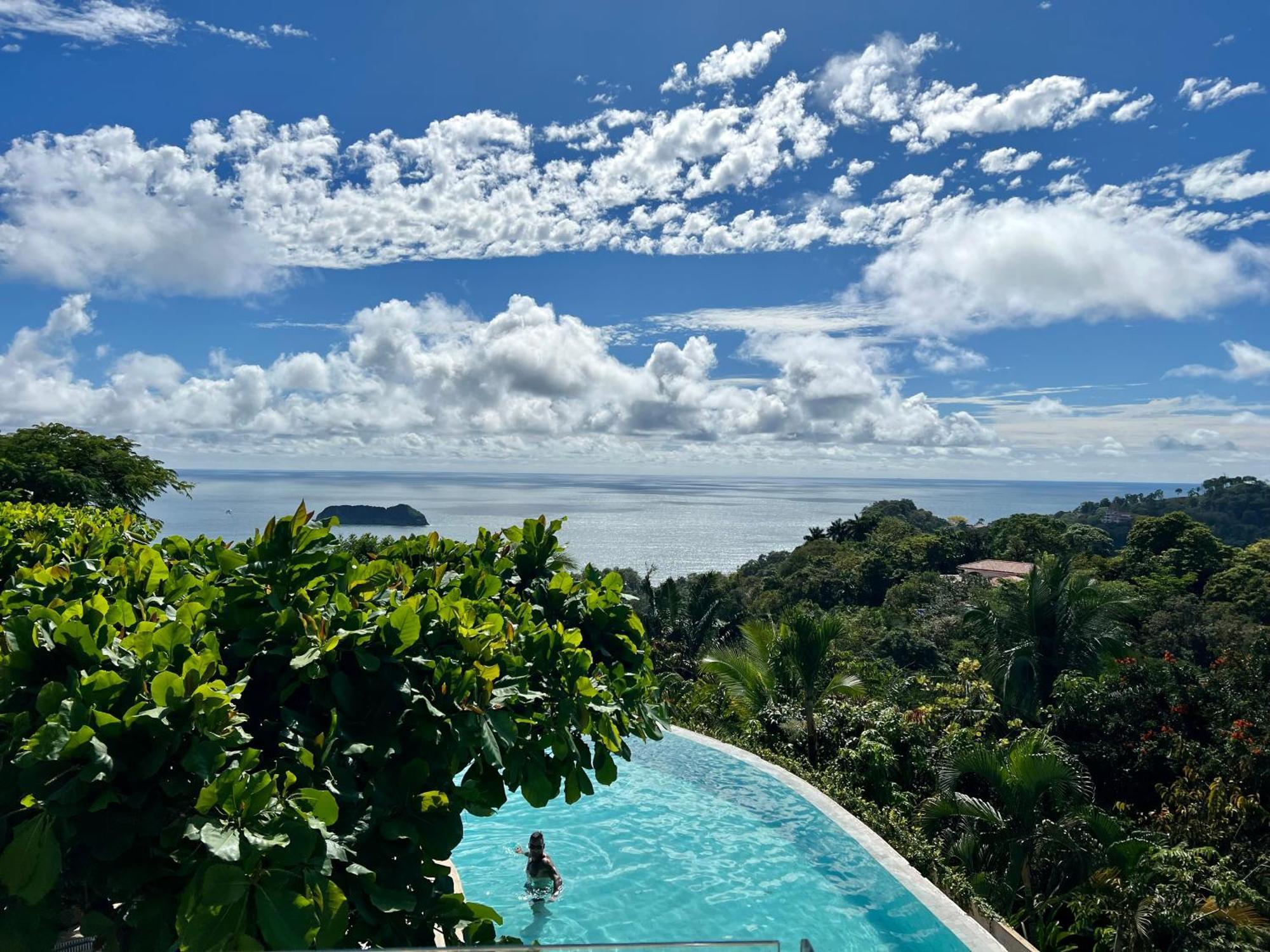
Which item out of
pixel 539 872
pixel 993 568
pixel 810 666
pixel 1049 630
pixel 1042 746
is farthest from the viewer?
pixel 993 568

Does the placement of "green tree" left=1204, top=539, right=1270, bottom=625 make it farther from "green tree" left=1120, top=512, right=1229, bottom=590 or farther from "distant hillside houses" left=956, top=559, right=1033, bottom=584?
"distant hillside houses" left=956, top=559, right=1033, bottom=584

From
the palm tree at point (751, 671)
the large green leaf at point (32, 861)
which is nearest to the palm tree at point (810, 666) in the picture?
the palm tree at point (751, 671)

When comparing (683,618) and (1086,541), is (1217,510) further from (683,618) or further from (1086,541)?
(683,618)

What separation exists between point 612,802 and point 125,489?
19915mm

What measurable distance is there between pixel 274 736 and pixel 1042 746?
946 cm

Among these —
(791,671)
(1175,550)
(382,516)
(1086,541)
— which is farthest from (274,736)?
(382,516)

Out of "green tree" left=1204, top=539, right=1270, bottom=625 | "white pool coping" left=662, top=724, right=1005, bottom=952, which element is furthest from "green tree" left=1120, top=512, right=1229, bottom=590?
"white pool coping" left=662, top=724, right=1005, bottom=952

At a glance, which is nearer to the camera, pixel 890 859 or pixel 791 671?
pixel 890 859

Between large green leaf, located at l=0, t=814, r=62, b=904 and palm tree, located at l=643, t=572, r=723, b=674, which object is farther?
palm tree, located at l=643, t=572, r=723, b=674

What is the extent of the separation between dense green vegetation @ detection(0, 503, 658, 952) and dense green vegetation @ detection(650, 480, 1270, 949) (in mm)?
6305

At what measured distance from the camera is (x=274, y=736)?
2.91m

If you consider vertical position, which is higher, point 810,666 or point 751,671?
point 810,666

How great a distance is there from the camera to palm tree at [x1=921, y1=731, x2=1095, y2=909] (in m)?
8.36

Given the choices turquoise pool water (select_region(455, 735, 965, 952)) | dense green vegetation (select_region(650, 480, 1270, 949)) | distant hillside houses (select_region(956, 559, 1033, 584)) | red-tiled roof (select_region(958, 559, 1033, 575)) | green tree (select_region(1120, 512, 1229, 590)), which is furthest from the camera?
red-tiled roof (select_region(958, 559, 1033, 575))
